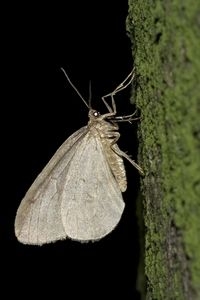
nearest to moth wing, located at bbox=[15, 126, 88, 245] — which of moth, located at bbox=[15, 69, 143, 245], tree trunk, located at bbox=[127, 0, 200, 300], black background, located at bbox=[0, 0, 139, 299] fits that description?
moth, located at bbox=[15, 69, 143, 245]

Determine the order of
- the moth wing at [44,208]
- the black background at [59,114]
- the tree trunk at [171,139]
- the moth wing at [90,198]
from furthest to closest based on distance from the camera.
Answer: the black background at [59,114], the moth wing at [44,208], the moth wing at [90,198], the tree trunk at [171,139]

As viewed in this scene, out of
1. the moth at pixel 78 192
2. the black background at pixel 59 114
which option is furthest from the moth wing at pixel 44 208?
the black background at pixel 59 114

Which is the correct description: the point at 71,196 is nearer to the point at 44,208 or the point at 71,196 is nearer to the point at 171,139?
the point at 44,208

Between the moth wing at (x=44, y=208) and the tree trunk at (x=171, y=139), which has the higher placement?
the tree trunk at (x=171, y=139)

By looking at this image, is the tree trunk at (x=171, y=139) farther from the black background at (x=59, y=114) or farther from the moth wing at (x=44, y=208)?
the black background at (x=59, y=114)

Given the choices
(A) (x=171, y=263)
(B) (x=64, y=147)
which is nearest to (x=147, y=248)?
(A) (x=171, y=263)

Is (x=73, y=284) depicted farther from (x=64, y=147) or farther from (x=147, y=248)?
(x=147, y=248)

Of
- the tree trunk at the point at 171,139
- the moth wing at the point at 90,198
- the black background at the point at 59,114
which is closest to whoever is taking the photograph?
the tree trunk at the point at 171,139

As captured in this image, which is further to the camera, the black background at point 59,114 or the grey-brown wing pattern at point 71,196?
the black background at point 59,114
